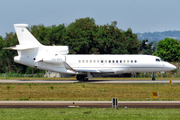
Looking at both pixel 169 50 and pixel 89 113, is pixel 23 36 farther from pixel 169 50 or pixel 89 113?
pixel 169 50

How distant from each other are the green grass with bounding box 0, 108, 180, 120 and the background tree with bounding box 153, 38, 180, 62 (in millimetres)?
67030

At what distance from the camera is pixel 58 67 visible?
42125 millimetres

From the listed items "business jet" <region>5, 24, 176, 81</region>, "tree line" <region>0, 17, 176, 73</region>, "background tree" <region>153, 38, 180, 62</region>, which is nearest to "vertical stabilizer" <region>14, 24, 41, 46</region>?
"business jet" <region>5, 24, 176, 81</region>

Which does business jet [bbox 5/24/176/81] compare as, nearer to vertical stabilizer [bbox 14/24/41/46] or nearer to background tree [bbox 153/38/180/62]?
vertical stabilizer [bbox 14/24/41/46]

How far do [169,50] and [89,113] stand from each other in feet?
242

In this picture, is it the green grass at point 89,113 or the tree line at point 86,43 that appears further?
the tree line at point 86,43

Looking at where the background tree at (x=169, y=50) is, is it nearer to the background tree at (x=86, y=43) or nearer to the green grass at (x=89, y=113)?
the background tree at (x=86, y=43)

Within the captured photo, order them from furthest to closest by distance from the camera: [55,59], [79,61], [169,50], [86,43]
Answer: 1. [169,50]
2. [86,43]
3. [79,61]
4. [55,59]

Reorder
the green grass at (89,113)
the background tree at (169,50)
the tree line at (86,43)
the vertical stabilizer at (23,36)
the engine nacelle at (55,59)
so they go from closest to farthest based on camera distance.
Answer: the green grass at (89,113), the engine nacelle at (55,59), the vertical stabilizer at (23,36), the tree line at (86,43), the background tree at (169,50)

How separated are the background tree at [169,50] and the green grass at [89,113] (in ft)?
220

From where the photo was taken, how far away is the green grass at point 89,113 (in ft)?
54.1

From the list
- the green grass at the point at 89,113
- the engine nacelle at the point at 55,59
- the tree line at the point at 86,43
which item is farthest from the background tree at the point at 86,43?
the green grass at the point at 89,113

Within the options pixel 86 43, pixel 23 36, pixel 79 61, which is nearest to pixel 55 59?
pixel 79 61

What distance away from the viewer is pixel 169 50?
87062 millimetres
